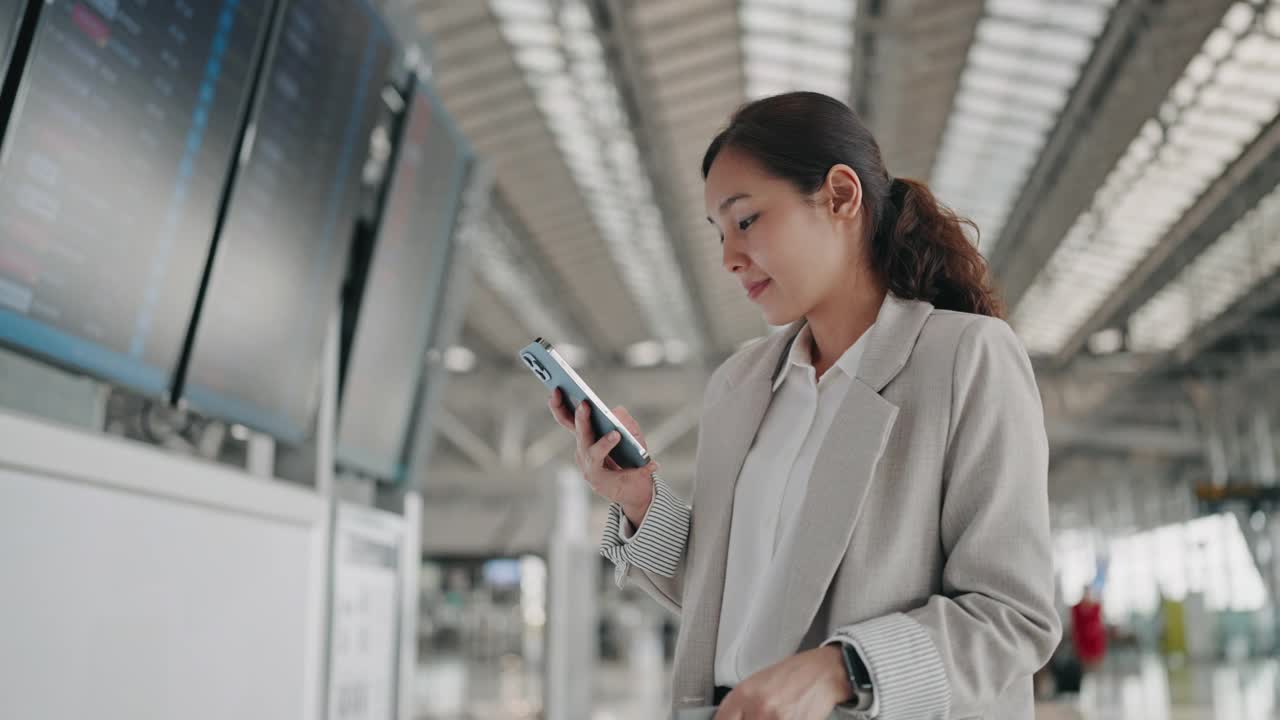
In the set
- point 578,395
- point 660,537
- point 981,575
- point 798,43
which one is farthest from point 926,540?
point 798,43

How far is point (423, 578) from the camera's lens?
33062mm

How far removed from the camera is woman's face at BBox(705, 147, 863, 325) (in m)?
1.91

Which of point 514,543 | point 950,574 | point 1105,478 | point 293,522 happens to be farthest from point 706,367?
point 950,574

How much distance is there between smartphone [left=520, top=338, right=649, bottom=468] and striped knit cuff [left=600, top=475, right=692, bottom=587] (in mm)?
64

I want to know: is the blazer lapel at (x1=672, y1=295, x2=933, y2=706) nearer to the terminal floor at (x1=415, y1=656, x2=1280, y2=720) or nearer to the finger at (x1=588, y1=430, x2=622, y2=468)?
the finger at (x1=588, y1=430, x2=622, y2=468)

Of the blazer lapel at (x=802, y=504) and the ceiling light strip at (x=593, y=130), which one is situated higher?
the ceiling light strip at (x=593, y=130)

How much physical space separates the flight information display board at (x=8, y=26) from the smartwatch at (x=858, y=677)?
78.6 inches

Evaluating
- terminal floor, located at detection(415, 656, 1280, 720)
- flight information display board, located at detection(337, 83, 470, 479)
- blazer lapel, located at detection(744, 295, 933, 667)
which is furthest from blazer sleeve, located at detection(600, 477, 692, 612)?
terminal floor, located at detection(415, 656, 1280, 720)

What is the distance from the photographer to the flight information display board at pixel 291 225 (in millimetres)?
3564

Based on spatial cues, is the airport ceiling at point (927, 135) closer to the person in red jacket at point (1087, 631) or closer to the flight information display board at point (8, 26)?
the flight information display board at point (8, 26)

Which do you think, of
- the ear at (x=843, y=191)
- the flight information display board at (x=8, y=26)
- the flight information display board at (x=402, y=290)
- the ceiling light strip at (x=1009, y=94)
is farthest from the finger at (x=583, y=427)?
the ceiling light strip at (x=1009, y=94)

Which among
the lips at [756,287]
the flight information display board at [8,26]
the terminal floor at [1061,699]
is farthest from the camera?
the terminal floor at [1061,699]

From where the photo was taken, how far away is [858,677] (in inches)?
61.7

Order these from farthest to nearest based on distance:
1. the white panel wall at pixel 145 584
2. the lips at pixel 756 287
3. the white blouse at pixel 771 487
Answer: the white panel wall at pixel 145 584 < the lips at pixel 756 287 < the white blouse at pixel 771 487
